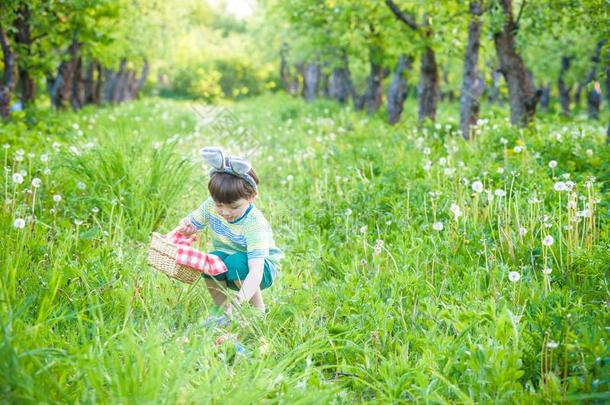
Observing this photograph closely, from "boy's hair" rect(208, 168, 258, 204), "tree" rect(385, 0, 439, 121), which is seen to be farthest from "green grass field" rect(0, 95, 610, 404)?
"tree" rect(385, 0, 439, 121)

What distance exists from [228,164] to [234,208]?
28cm

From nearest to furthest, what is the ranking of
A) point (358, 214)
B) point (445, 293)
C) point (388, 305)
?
point (388, 305) < point (445, 293) < point (358, 214)

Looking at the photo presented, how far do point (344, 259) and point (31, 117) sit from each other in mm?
8679

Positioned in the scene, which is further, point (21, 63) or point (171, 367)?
point (21, 63)

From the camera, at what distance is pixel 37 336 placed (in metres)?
2.62

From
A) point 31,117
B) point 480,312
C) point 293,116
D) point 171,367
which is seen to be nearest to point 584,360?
point 480,312

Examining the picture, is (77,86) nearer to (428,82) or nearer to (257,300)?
(428,82)

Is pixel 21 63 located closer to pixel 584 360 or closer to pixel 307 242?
pixel 307 242

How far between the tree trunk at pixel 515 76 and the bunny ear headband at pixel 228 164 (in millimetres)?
6592

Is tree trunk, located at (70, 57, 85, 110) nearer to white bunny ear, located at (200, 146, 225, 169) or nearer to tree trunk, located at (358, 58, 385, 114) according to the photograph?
tree trunk, located at (358, 58, 385, 114)

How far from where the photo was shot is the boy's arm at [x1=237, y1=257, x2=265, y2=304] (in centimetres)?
345

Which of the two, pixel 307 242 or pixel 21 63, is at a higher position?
pixel 21 63

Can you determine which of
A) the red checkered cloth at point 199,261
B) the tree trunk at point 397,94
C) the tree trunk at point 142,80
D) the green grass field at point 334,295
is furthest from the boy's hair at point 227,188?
the tree trunk at point 142,80

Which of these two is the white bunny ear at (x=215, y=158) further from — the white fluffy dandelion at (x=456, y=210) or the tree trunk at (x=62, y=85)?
the tree trunk at (x=62, y=85)
